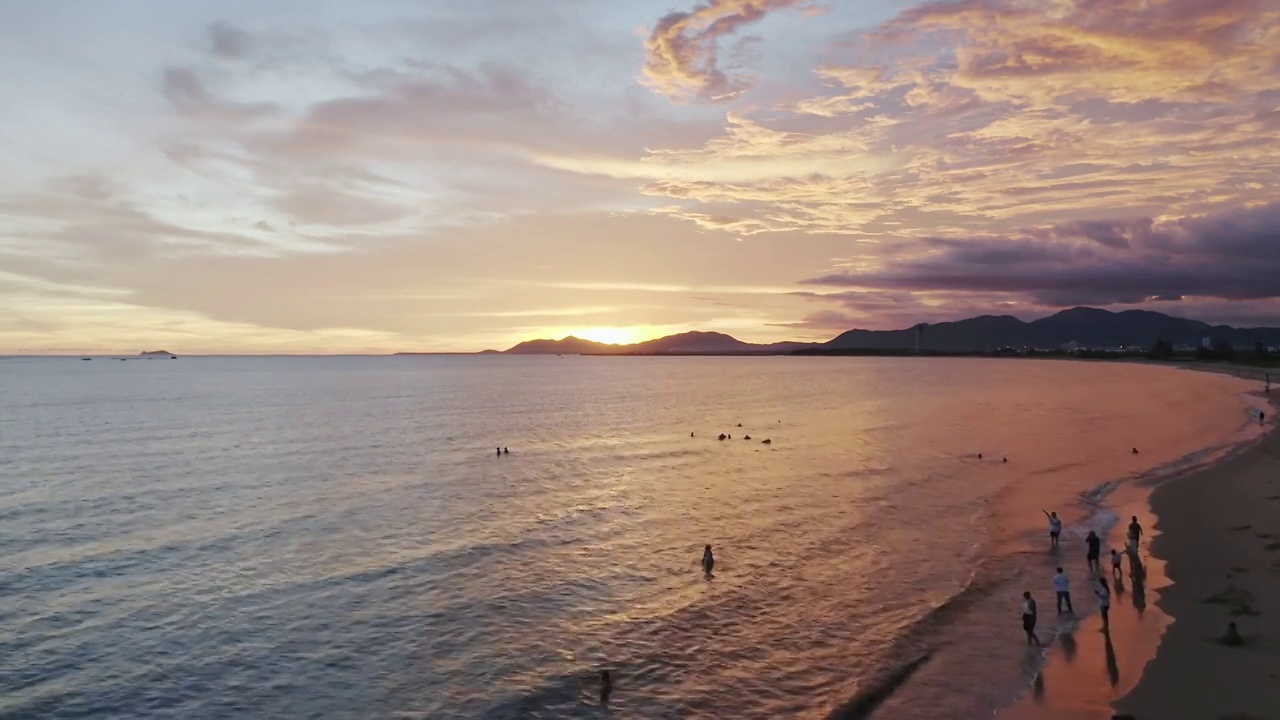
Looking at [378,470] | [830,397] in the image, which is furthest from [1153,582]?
[830,397]

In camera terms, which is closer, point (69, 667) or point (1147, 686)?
point (1147, 686)

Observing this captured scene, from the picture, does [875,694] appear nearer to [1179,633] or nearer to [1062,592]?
[1062,592]

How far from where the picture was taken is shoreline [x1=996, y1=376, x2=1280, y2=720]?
19.3m

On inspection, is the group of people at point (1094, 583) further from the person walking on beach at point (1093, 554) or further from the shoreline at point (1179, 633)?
the shoreline at point (1179, 633)

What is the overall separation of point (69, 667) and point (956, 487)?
154 ft

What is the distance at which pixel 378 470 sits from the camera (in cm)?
5966

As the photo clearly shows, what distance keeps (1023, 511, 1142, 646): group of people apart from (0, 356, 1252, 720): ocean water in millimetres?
756

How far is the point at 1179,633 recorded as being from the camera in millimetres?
23547

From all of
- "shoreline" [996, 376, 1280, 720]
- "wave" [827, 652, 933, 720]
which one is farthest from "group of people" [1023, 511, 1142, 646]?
"wave" [827, 652, 933, 720]

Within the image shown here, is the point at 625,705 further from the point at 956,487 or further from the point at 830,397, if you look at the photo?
the point at 830,397

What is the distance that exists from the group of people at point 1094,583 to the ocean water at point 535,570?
0.76m

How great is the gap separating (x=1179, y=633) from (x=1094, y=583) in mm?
6125

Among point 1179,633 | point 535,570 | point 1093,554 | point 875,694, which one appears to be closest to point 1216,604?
point 1179,633

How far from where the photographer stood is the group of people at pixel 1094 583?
24244mm
